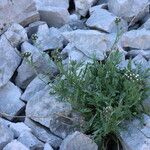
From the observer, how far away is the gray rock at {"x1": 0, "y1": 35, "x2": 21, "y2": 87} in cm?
439

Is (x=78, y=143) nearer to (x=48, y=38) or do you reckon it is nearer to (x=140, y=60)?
(x=140, y=60)

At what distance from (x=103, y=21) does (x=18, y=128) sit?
1374 millimetres

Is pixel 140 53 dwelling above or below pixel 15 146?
below

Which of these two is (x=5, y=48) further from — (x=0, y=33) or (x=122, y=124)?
(x=122, y=124)

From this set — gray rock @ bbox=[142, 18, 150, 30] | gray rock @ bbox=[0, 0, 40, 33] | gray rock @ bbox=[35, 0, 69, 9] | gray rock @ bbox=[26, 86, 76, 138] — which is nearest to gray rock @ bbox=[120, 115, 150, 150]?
gray rock @ bbox=[26, 86, 76, 138]

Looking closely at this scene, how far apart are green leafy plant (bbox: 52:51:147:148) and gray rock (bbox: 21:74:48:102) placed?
0.25 metres

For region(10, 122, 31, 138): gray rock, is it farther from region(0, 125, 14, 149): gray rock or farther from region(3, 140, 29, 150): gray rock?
region(3, 140, 29, 150): gray rock

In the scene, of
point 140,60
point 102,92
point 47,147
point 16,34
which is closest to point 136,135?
point 102,92

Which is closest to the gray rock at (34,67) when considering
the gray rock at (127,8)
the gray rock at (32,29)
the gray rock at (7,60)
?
the gray rock at (7,60)

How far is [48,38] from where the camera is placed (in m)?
4.73

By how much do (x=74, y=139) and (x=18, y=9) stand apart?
152 cm

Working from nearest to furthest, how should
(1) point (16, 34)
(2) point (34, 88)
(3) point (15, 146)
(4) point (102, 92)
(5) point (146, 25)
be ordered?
(3) point (15, 146) → (4) point (102, 92) → (2) point (34, 88) → (1) point (16, 34) → (5) point (146, 25)

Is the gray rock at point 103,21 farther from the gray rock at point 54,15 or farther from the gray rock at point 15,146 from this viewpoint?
the gray rock at point 15,146

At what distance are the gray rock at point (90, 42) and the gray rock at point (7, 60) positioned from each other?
49 cm
